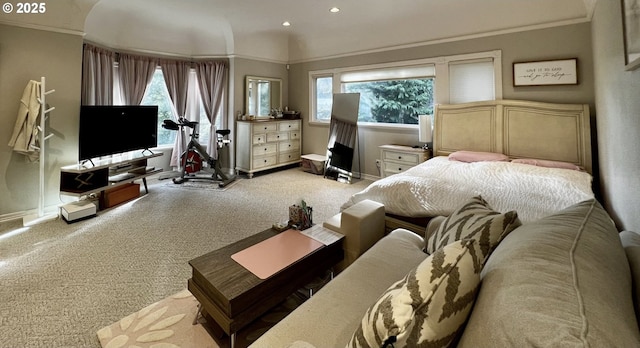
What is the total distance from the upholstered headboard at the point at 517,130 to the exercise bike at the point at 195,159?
3785mm

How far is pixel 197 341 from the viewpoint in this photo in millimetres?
1724

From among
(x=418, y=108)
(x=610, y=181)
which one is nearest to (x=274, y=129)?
(x=418, y=108)

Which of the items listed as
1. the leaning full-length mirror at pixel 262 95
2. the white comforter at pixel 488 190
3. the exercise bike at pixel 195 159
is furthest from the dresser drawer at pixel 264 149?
the white comforter at pixel 488 190

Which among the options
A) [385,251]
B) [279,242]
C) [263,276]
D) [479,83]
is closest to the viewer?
[263,276]

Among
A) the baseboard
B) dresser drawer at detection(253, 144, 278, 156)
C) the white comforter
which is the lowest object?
the baseboard

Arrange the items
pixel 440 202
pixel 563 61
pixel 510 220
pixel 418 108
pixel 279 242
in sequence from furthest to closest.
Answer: pixel 418 108, pixel 563 61, pixel 440 202, pixel 279 242, pixel 510 220

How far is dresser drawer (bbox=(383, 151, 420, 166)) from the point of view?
4.61 m

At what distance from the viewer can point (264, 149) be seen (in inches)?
236

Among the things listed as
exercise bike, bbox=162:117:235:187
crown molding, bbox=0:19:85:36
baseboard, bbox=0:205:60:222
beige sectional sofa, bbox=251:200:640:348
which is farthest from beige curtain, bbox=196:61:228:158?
beige sectional sofa, bbox=251:200:640:348

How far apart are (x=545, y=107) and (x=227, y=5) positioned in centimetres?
473

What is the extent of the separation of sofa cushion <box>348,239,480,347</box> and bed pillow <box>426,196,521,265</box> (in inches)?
5.1

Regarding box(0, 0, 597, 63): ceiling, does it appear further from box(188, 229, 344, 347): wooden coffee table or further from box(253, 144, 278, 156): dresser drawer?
box(188, 229, 344, 347): wooden coffee table

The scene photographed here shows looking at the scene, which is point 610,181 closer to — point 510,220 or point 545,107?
point 545,107

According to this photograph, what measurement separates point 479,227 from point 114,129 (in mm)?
4728
